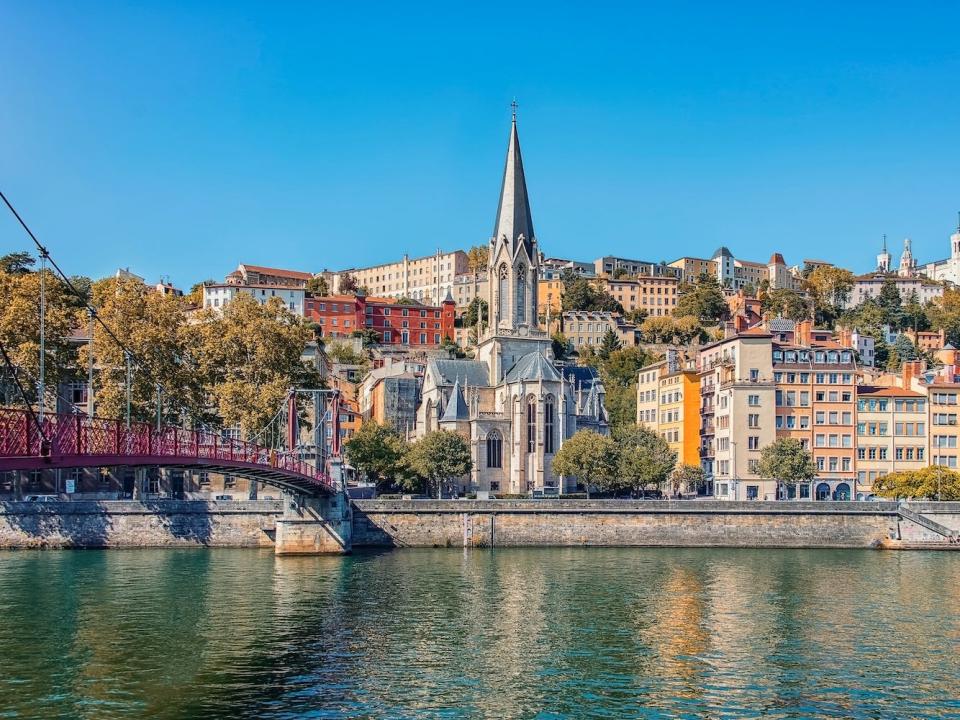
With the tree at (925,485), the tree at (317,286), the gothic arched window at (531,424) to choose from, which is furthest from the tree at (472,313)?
the tree at (925,485)

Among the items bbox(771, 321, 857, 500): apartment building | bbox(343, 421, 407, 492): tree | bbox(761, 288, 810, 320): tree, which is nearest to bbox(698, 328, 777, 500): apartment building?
bbox(771, 321, 857, 500): apartment building

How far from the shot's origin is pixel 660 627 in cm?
3512

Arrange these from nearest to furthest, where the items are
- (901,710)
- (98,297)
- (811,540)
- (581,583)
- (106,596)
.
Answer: (901,710)
(106,596)
(581,583)
(811,540)
(98,297)

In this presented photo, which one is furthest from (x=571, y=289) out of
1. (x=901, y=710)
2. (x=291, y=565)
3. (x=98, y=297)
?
(x=901, y=710)

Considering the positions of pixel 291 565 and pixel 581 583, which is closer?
pixel 581 583

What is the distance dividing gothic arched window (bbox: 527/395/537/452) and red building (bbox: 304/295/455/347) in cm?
5472

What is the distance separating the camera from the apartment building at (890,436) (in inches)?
2859

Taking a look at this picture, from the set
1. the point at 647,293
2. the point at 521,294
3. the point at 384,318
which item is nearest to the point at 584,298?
the point at 647,293

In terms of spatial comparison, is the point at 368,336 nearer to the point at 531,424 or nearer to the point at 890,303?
the point at 531,424

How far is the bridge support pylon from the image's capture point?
54.2 metres

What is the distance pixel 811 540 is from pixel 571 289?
286 feet

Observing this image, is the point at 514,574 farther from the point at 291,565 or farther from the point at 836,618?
the point at 836,618

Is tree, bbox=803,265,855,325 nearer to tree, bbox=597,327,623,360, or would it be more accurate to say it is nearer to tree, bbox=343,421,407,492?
tree, bbox=597,327,623,360

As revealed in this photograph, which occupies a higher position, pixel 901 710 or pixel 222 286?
pixel 222 286
